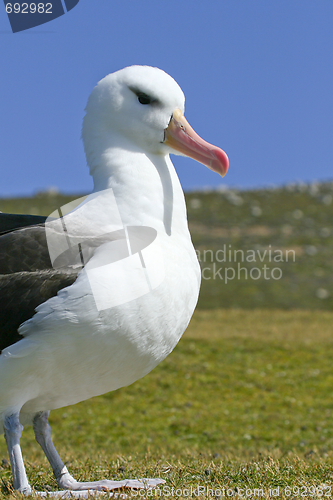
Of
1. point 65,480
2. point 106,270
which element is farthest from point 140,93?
point 65,480

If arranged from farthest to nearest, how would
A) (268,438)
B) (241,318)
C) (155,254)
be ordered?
1. (241,318)
2. (268,438)
3. (155,254)

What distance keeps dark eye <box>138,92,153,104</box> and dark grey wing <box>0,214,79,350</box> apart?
4.45ft

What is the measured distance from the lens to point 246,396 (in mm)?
12422

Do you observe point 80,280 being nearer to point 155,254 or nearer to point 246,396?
point 155,254

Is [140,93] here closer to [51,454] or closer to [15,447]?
[15,447]

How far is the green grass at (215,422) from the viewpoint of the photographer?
5000 millimetres

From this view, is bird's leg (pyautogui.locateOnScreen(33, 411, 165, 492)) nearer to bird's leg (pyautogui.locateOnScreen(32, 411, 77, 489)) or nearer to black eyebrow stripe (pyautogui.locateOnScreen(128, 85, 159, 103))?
bird's leg (pyautogui.locateOnScreen(32, 411, 77, 489))

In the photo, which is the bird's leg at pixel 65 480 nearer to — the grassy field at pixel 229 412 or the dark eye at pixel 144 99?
the grassy field at pixel 229 412

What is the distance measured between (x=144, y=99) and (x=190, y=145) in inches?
20.8

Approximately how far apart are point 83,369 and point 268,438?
6.80 metres

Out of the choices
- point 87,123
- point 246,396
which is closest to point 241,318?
point 246,396

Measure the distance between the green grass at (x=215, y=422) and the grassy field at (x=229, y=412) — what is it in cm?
2

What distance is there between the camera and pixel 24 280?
13.0 feet

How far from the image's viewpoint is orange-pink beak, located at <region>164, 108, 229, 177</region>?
175 inches
